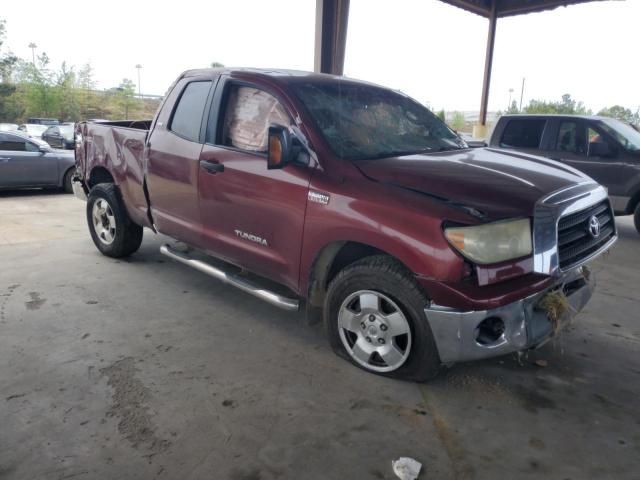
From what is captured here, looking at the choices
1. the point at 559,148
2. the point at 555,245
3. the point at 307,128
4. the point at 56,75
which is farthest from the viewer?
the point at 56,75

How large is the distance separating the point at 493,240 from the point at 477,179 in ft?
1.52

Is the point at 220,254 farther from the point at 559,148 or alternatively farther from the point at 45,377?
the point at 559,148

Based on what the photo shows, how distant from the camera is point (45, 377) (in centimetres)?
304

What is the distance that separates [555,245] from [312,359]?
5.36 feet

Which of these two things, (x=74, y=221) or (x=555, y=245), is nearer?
(x=555, y=245)

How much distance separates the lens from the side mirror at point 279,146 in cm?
304

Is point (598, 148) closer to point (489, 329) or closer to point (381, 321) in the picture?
point (489, 329)

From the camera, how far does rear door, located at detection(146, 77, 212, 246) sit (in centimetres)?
398

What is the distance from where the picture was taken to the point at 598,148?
23.0 ft

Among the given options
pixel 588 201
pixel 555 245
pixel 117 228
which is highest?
pixel 588 201

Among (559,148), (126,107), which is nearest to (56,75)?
(126,107)

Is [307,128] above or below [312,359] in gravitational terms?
above

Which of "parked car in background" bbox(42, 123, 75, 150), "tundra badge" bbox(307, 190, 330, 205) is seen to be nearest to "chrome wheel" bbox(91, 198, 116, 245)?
"tundra badge" bbox(307, 190, 330, 205)

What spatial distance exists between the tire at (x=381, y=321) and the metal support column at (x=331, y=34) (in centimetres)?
774
